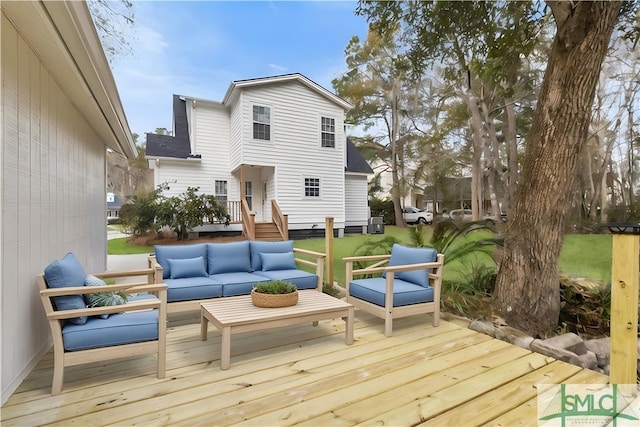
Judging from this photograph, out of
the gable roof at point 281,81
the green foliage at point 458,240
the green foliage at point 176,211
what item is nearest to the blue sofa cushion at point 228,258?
the green foliage at point 458,240

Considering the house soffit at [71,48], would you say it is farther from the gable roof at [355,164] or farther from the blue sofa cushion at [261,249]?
the gable roof at [355,164]

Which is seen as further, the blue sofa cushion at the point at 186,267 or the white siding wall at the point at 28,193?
the blue sofa cushion at the point at 186,267

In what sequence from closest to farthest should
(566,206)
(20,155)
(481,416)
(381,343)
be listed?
(481,416)
(20,155)
(381,343)
(566,206)

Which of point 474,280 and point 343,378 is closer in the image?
point 343,378

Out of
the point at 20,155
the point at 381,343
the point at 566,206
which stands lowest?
the point at 381,343

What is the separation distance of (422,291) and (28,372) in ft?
12.5

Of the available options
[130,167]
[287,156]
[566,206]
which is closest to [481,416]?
[566,206]

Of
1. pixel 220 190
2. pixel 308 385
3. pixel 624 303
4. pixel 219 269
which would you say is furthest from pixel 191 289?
pixel 220 190

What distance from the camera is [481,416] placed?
89.5 inches

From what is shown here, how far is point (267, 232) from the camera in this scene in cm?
1162

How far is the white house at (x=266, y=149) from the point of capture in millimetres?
12266

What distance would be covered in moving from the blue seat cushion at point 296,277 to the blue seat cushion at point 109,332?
1854 mm

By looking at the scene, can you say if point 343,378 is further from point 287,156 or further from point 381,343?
point 287,156

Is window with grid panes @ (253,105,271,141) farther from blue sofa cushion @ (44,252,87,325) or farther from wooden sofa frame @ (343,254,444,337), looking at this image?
blue sofa cushion @ (44,252,87,325)
